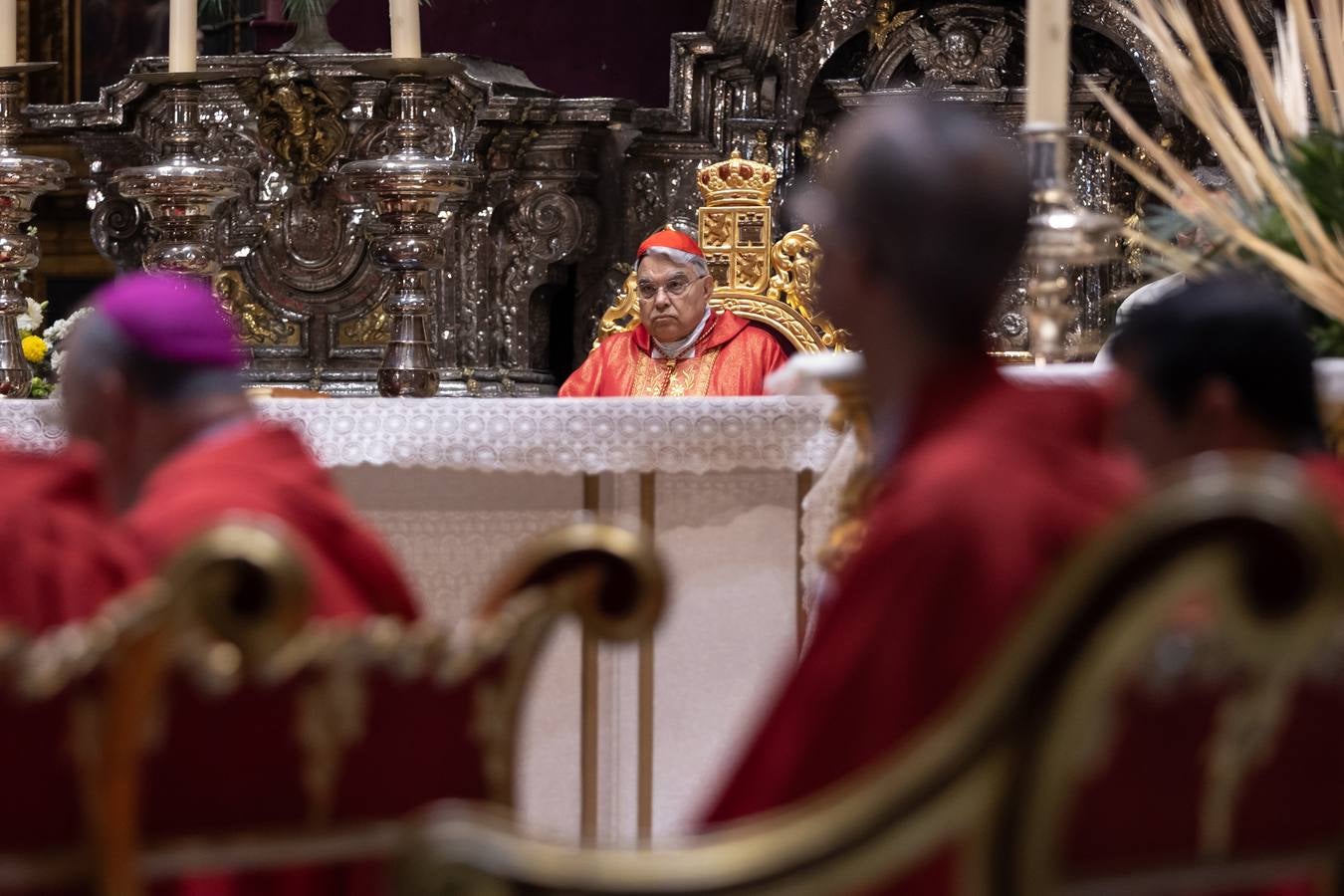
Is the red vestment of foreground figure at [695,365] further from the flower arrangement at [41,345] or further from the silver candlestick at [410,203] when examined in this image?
the silver candlestick at [410,203]

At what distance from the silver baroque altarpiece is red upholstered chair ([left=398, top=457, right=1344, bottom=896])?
6.66 metres

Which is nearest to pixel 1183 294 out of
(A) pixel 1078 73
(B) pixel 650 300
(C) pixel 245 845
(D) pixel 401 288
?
(C) pixel 245 845

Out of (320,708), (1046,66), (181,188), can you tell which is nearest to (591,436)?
(181,188)

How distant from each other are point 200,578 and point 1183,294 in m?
1.09

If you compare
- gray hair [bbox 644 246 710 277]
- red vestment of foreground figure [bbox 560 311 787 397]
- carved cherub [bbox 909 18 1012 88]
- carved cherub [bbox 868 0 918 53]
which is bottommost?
red vestment of foreground figure [bbox 560 311 787 397]

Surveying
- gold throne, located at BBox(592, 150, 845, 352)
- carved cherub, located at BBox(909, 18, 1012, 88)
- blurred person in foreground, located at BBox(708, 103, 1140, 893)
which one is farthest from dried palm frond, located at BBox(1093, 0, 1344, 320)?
carved cherub, located at BBox(909, 18, 1012, 88)

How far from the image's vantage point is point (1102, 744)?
1348 millimetres

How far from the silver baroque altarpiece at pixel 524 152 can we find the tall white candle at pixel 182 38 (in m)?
3.20

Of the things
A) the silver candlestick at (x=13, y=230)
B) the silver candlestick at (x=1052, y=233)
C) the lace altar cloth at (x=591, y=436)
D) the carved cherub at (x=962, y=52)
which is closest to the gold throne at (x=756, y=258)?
the carved cherub at (x=962, y=52)

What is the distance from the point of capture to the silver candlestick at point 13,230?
5.08 metres

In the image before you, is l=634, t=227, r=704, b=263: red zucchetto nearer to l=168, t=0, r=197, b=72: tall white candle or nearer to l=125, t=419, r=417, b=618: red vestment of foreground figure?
l=168, t=0, r=197, b=72: tall white candle

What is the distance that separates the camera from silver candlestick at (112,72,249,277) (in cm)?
470

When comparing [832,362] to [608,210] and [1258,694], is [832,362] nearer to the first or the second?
[1258,694]

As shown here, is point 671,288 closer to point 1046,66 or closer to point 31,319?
point 31,319
